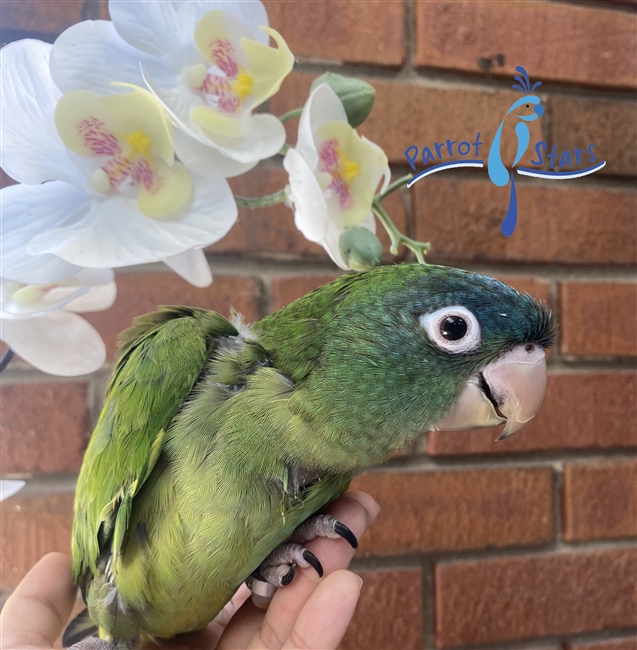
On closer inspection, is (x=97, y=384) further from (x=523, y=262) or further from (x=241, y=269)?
(x=523, y=262)

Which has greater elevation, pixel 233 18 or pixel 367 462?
pixel 233 18

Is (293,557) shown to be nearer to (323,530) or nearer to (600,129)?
(323,530)

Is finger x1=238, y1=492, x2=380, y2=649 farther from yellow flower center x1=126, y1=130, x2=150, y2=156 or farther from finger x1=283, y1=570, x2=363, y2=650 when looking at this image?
yellow flower center x1=126, y1=130, x2=150, y2=156

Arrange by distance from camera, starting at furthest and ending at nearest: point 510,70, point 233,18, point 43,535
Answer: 1. point 510,70
2. point 43,535
3. point 233,18

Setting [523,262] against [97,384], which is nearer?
[97,384]

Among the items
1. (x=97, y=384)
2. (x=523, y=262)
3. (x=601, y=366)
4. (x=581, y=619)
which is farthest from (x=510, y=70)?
(x=581, y=619)

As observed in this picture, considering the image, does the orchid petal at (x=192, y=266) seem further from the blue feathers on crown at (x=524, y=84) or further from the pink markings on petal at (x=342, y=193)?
the blue feathers on crown at (x=524, y=84)

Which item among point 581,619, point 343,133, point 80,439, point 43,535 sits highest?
point 343,133

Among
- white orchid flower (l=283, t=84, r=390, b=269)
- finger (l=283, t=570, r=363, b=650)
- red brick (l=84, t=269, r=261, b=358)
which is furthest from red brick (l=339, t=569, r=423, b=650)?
white orchid flower (l=283, t=84, r=390, b=269)
